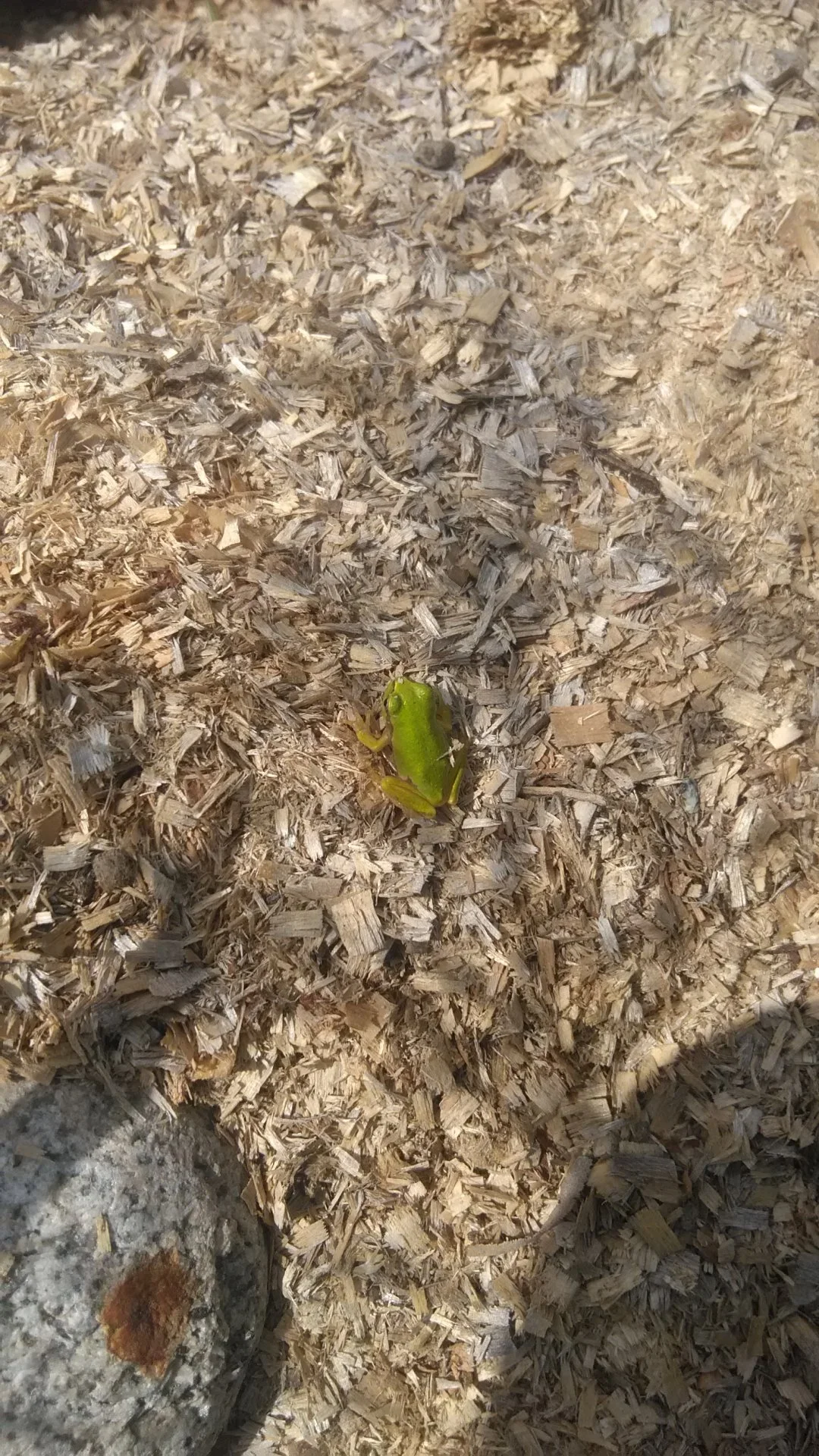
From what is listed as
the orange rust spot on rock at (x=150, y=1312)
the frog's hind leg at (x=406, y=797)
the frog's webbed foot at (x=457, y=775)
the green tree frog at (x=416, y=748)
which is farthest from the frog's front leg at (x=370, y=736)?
the orange rust spot on rock at (x=150, y=1312)

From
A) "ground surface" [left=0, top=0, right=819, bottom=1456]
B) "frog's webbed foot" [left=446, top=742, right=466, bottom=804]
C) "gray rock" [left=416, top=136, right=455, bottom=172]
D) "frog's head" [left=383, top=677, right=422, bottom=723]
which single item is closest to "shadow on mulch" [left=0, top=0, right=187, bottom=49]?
"ground surface" [left=0, top=0, right=819, bottom=1456]

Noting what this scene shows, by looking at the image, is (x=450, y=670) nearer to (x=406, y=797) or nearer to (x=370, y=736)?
(x=370, y=736)

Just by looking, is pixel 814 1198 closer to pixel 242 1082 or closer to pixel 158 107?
pixel 242 1082

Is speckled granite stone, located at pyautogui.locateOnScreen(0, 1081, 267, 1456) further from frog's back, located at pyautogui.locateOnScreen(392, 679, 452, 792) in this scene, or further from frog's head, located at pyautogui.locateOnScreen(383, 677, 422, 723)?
frog's head, located at pyautogui.locateOnScreen(383, 677, 422, 723)

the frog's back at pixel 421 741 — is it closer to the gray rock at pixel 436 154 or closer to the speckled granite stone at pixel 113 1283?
the speckled granite stone at pixel 113 1283

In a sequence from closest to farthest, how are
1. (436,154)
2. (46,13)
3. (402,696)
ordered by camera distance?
(402,696) < (436,154) < (46,13)

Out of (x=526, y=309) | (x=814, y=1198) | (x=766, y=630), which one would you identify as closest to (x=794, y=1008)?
(x=814, y=1198)

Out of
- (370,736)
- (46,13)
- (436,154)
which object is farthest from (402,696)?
(46,13)
